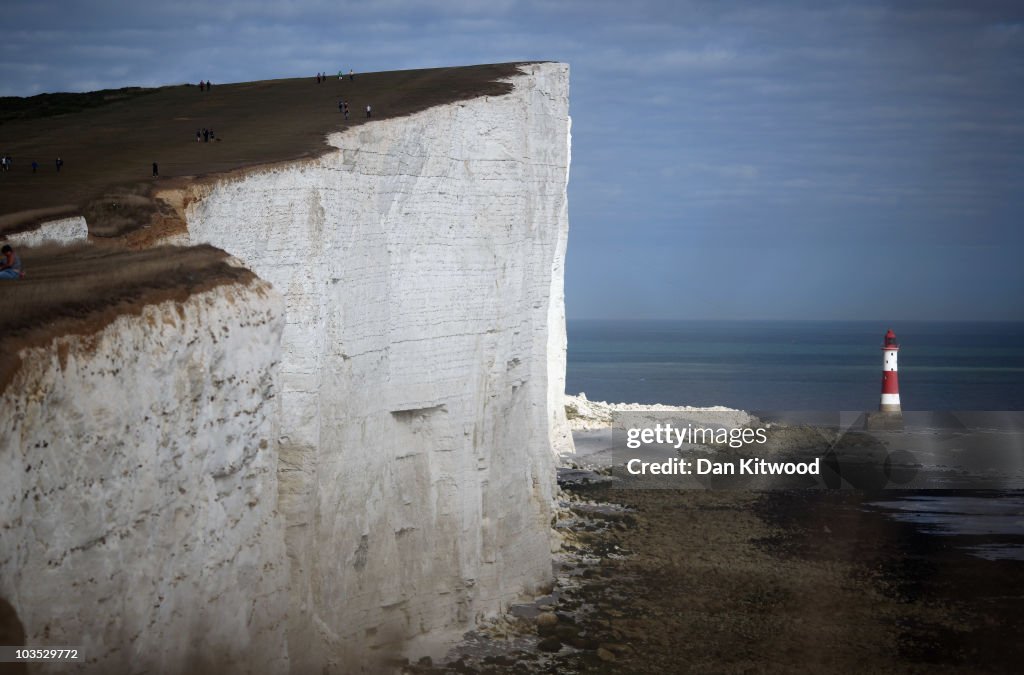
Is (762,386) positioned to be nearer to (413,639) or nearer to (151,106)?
(151,106)

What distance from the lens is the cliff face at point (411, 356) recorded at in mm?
15797

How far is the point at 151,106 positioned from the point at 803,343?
4896 inches

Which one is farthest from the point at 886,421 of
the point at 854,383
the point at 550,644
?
the point at 854,383

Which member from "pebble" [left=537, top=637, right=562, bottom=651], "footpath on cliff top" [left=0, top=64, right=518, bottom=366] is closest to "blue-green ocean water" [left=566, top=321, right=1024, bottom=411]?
"footpath on cliff top" [left=0, top=64, right=518, bottom=366]

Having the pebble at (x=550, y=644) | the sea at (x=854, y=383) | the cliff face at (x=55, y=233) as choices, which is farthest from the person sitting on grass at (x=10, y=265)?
the sea at (x=854, y=383)

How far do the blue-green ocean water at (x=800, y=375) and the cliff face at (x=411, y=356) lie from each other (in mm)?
47830

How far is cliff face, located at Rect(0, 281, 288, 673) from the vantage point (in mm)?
10141

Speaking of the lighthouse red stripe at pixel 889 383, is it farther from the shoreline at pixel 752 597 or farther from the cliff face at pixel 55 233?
the cliff face at pixel 55 233

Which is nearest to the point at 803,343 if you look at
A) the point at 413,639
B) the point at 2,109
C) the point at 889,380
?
the point at 889,380

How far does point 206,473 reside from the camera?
12.7 meters

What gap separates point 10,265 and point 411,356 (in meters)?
6.99

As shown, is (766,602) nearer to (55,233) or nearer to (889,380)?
(55,233)

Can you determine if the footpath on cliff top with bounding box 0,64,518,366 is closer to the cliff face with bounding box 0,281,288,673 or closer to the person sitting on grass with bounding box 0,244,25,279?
the person sitting on grass with bounding box 0,244,25,279

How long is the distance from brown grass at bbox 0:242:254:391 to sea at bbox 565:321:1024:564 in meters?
17.2
